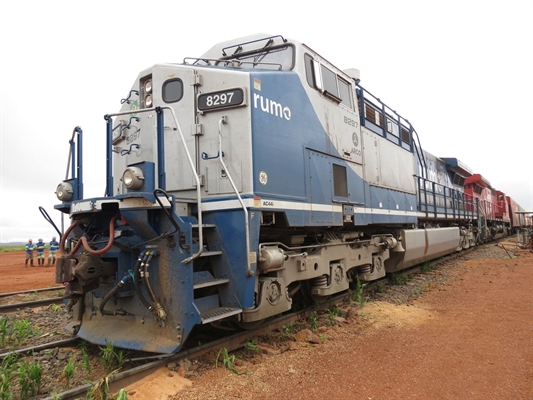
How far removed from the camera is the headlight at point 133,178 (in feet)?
13.2

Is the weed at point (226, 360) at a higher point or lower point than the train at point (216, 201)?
lower

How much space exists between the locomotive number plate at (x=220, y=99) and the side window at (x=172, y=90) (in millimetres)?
347

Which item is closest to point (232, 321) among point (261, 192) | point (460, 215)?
point (261, 192)

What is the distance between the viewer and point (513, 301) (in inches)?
286

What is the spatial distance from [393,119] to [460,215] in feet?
25.2

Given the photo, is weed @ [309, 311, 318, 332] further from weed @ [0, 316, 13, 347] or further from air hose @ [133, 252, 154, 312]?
weed @ [0, 316, 13, 347]

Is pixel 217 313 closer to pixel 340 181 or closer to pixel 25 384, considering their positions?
pixel 25 384

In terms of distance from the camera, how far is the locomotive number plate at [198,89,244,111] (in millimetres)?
4672

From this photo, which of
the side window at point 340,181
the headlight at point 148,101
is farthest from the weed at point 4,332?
the side window at point 340,181

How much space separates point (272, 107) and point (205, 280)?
2221 millimetres

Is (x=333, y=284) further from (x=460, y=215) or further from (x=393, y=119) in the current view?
(x=460, y=215)

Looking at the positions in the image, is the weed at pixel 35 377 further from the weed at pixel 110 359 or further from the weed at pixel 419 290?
the weed at pixel 419 290

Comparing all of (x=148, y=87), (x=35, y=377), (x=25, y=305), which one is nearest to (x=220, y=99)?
(x=148, y=87)

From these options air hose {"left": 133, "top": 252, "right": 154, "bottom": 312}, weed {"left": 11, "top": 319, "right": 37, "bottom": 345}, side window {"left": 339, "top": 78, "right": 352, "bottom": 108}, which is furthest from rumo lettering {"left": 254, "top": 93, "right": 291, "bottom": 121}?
weed {"left": 11, "top": 319, "right": 37, "bottom": 345}
